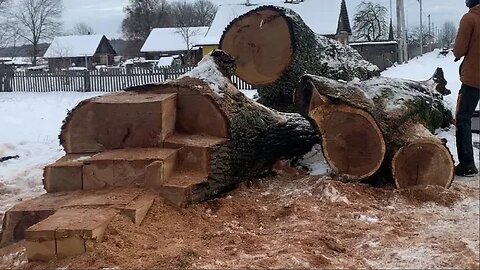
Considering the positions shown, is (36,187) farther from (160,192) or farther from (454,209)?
(454,209)

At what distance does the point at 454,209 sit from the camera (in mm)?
4441

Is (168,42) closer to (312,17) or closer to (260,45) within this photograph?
(312,17)

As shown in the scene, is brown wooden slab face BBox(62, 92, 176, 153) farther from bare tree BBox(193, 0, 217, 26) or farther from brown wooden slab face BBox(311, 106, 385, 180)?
bare tree BBox(193, 0, 217, 26)

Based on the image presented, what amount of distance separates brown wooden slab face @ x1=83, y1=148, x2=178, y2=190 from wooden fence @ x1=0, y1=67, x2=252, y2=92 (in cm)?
1622

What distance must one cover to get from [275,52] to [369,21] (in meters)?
47.5

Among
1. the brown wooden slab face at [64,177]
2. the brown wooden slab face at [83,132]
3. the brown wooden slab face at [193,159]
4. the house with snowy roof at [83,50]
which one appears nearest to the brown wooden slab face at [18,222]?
the brown wooden slab face at [64,177]

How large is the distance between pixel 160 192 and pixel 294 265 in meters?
1.47

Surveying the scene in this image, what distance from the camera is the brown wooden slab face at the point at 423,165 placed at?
4934 millimetres

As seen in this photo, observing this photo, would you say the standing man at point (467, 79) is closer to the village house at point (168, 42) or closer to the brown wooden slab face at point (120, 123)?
the brown wooden slab face at point (120, 123)

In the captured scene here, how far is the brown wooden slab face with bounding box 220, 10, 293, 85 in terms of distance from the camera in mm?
6988

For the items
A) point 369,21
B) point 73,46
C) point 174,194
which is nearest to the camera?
point 174,194

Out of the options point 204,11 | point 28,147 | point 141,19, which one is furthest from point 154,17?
point 28,147

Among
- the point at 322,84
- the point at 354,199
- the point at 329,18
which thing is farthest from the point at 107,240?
the point at 329,18

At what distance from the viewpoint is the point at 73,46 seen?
59.3m
